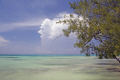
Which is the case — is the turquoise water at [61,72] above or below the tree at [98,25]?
below

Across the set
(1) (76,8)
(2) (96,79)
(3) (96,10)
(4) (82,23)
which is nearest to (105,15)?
(3) (96,10)

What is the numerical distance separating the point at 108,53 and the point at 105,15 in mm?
2133

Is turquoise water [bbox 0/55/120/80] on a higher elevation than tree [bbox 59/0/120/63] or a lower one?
lower

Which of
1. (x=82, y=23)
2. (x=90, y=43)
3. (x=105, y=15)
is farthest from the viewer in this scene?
(x=90, y=43)

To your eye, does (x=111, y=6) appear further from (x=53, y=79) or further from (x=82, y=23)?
(x=53, y=79)

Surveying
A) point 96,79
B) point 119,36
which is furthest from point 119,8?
point 96,79

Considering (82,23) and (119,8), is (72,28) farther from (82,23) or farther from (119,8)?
(119,8)

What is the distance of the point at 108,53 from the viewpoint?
725cm

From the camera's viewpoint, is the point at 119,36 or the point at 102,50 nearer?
the point at 119,36

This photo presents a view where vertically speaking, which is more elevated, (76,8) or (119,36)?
(76,8)

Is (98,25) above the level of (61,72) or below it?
above

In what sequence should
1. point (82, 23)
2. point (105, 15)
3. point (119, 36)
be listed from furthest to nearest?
point (82, 23) → point (105, 15) → point (119, 36)

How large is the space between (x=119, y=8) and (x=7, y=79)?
20.5ft

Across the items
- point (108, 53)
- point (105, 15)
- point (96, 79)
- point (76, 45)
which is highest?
point (105, 15)
